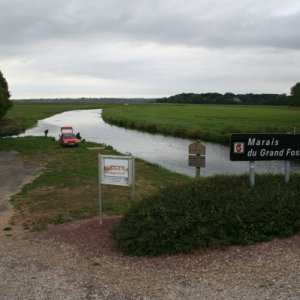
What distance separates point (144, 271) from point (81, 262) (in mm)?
1344

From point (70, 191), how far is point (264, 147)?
9.16m

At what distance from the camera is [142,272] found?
732cm

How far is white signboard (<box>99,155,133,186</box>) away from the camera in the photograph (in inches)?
397

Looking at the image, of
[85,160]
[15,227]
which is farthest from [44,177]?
[15,227]

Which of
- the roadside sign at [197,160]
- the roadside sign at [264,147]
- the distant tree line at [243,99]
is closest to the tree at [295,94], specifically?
the distant tree line at [243,99]

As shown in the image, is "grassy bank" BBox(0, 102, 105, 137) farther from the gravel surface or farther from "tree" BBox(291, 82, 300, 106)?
"tree" BBox(291, 82, 300, 106)

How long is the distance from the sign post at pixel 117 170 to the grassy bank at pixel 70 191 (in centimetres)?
190

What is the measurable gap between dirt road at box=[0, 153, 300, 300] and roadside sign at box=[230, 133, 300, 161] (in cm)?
206

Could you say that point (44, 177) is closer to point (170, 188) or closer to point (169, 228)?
point (170, 188)

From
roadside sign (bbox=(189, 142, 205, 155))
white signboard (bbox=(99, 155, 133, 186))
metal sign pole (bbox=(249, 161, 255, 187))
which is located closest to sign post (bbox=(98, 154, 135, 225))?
white signboard (bbox=(99, 155, 133, 186))

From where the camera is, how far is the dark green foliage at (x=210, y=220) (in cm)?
784

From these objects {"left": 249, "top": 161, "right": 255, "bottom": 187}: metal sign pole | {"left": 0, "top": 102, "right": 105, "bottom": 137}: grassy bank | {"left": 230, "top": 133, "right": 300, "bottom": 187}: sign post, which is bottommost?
{"left": 0, "top": 102, "right": 105, "bottom": 137}: grassy bank

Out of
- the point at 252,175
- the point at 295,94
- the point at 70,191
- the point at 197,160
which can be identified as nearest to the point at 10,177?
the point at 70,191

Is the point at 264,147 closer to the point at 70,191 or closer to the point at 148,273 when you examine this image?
the point at 148,273
